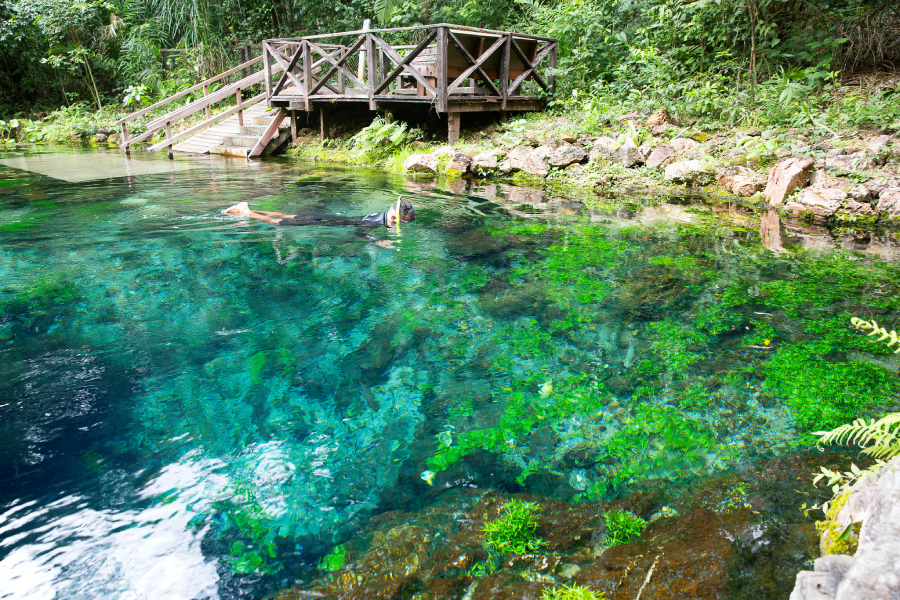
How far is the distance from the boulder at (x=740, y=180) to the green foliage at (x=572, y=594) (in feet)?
26.3

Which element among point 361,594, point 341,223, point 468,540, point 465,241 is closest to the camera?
point 361,594

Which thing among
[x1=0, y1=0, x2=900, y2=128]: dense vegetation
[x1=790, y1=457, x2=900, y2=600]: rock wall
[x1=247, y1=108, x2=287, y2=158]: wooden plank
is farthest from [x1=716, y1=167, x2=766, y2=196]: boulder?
[x1=247, y1=108, x2=287, y2=158]: wooden plank

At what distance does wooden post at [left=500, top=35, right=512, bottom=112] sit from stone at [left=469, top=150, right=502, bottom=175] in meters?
1.92

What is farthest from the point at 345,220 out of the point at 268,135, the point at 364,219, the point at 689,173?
the point at 268,135

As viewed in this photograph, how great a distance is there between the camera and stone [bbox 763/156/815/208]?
25.3 ft

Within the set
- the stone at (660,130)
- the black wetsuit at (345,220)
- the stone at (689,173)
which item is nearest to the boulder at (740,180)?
the stone at (689,173)

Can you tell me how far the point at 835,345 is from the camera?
3955 millimetres

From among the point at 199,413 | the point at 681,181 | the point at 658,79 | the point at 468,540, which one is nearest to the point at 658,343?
the point at 468,540

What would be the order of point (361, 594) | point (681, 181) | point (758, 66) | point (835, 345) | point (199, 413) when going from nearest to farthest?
point (361, 594) < point (199, 413) < point (835, 345) < point (681, 181) < point (758, 66)

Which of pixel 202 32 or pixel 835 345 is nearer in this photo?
pixel 835 345

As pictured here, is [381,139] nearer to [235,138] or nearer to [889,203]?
[235,138]

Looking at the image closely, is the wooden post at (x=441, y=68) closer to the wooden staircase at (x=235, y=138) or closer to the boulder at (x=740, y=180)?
the boulder at (x=740, y=180)

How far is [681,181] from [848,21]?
4180mm

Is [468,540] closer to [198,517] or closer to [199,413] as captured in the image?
[198,517]
